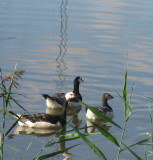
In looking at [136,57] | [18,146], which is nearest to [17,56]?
[136,57]

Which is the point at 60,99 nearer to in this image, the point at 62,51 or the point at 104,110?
the point at 104,110

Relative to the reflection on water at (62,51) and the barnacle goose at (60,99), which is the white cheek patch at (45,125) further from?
the reflection on water at (62,51)

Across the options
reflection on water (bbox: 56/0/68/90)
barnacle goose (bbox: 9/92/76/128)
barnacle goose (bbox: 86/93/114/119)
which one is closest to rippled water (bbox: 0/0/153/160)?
reflection on water (bbox: 56/0/68/90)

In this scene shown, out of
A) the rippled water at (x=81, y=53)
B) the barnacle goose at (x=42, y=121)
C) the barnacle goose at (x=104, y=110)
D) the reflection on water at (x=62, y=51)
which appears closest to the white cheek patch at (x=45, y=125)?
the barnacle goose at (x=42, y=121)

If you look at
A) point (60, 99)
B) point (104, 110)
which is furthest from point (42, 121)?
point (60, 99)

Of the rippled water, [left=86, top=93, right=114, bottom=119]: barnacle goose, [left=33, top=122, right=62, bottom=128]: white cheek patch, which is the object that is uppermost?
the rippled water

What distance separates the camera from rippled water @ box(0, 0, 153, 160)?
1377cm

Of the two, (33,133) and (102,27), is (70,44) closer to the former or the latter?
(102,27)

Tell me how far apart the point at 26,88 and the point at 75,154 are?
4.85 m

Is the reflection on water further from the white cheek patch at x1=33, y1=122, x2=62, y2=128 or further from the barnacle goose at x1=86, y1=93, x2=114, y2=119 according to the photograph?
the white cheek patch at x1=33, y1=122, x2=62, y2=128

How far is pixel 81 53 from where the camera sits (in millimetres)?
19672

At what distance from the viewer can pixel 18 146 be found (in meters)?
11.4

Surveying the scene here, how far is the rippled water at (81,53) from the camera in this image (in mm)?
13773

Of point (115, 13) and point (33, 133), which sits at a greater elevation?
point (115, 13)
